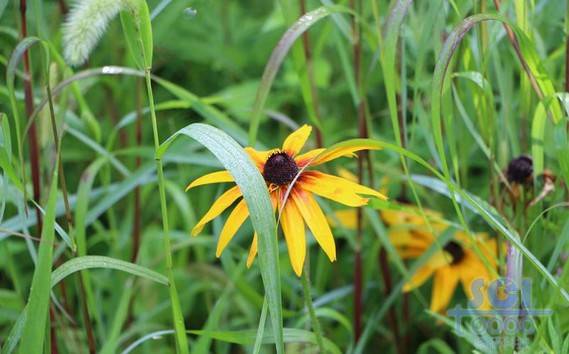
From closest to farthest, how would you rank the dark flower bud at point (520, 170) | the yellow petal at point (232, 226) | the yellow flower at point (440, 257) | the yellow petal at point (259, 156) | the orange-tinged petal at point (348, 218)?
the yellow petal at point (232, 226), the yellow petal at point (259, 156), the dark flower bud at point (520, 170), the yellow flower at point (440, 257), the orange-tinged petal at point (348, 218)

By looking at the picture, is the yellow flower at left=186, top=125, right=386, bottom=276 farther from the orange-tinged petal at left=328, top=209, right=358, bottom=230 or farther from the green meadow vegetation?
the orange-tinged petal at left=328, top=209, right=358, bottom=230

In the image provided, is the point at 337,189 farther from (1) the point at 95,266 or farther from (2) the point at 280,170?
(1) the point at 95,266

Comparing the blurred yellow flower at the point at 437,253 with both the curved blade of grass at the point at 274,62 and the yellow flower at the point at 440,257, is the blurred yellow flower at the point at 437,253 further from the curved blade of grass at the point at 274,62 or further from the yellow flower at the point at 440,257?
the curved blade of grass at the point at 274,62

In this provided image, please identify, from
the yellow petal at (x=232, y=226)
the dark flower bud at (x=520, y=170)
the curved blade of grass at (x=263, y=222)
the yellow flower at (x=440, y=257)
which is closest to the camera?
the curved blade of grass at (x=263, y=222)

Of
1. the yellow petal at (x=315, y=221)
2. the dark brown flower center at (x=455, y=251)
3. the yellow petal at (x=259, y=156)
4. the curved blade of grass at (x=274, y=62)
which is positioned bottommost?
the dark brown flower center at (x=455, y=251)

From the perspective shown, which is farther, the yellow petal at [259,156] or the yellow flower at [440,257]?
the yellow flower at [440,257]

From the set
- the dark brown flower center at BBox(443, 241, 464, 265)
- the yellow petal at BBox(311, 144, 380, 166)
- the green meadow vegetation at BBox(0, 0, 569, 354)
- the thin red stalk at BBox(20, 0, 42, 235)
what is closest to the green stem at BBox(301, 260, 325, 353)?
the green meadow vegetation at BBox(0, 0, 569, 354)

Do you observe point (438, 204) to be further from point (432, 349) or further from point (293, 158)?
point (293, 158)

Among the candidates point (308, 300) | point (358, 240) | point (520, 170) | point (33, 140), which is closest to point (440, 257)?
point (358, 240)

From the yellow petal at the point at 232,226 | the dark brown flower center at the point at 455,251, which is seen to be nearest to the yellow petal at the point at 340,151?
the yellow petal at the point at 232,226
